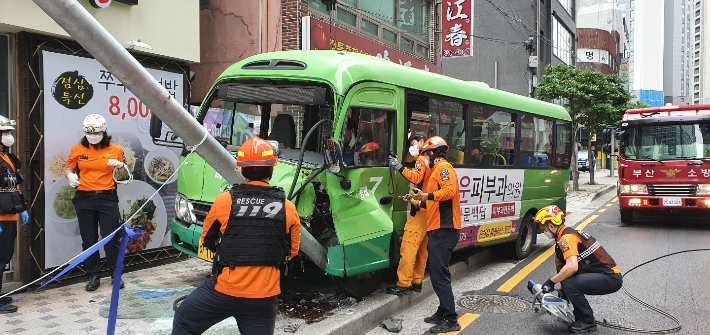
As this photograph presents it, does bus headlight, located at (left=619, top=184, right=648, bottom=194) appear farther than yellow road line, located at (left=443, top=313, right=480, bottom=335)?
Yes

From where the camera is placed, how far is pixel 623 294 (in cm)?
669

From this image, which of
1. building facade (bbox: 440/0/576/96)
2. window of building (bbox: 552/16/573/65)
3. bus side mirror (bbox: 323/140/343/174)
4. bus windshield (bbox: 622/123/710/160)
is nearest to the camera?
bus side mirror (bbox: 323/140/343/174)

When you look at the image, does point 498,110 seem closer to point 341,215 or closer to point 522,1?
point 341,215

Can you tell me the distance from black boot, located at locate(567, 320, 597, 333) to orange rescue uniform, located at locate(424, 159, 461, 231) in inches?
56.8

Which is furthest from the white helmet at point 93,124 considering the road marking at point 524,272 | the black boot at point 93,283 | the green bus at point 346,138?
the road marking at point 524,272

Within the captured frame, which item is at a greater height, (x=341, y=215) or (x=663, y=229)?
(x=341, y=215)

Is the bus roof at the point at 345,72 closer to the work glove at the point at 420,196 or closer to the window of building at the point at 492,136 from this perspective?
the window of building at the point at 492,136

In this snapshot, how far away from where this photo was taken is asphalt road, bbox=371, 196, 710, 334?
218 inches

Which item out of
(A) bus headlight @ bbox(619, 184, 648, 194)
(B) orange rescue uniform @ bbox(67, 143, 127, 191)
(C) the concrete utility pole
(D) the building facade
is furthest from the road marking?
(D) the building facade

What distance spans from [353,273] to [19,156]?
12.9 ft

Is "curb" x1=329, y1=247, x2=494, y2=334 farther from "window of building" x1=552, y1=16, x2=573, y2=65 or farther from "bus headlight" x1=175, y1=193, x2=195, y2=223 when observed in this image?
"window of building" x1=552, y1=16, x2=573, y2=65

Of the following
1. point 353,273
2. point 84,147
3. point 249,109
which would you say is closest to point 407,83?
point 249,109

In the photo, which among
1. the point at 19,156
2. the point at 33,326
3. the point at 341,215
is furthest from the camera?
the point at 19,156

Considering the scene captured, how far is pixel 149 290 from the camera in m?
6.11
